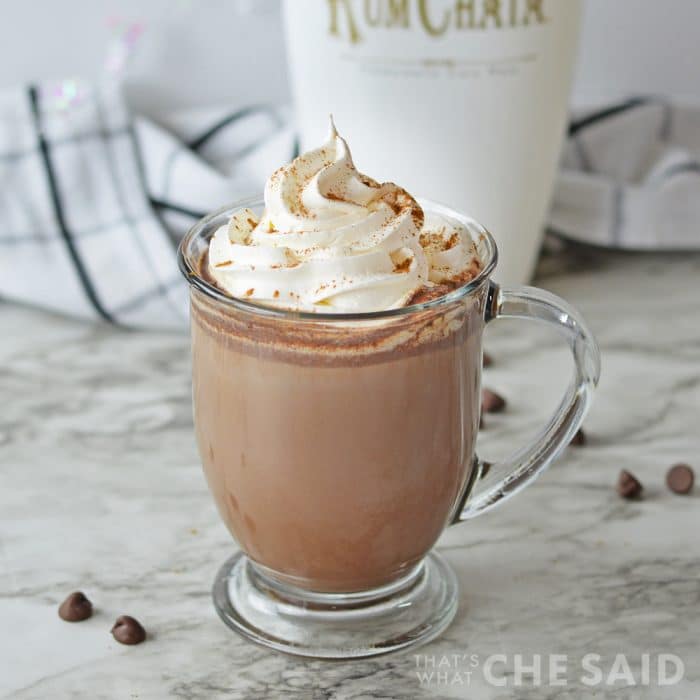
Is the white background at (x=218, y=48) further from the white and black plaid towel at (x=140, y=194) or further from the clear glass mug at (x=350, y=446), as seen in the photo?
the clear glass mug at (x=350, y=446)

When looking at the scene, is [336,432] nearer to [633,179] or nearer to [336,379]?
[336,379]

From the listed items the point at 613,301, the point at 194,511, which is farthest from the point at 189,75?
the point at 194,511

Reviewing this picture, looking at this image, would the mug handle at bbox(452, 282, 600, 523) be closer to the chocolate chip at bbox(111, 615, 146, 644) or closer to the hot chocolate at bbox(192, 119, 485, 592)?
the hot chocolate at bbox(192, 119, 485, 592)

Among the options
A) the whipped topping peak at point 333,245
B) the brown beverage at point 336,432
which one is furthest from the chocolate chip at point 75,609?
the whipped topping peak at point 333,245

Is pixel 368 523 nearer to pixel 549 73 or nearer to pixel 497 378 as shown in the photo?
pixel 497 378

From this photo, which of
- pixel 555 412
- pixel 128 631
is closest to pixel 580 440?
pixel 555 412

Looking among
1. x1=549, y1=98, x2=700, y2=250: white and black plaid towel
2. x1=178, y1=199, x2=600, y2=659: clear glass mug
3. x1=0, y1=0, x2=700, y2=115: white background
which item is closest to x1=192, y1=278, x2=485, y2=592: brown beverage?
x1=178, y1=199, x2=600, y2=659: clear glass mug

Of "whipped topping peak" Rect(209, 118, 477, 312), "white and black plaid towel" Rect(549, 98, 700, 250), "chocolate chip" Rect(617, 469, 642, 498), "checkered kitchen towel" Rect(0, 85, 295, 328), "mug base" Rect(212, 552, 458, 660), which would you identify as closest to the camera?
"whipped topping peak" Rect(209, 118, 477, 312)
